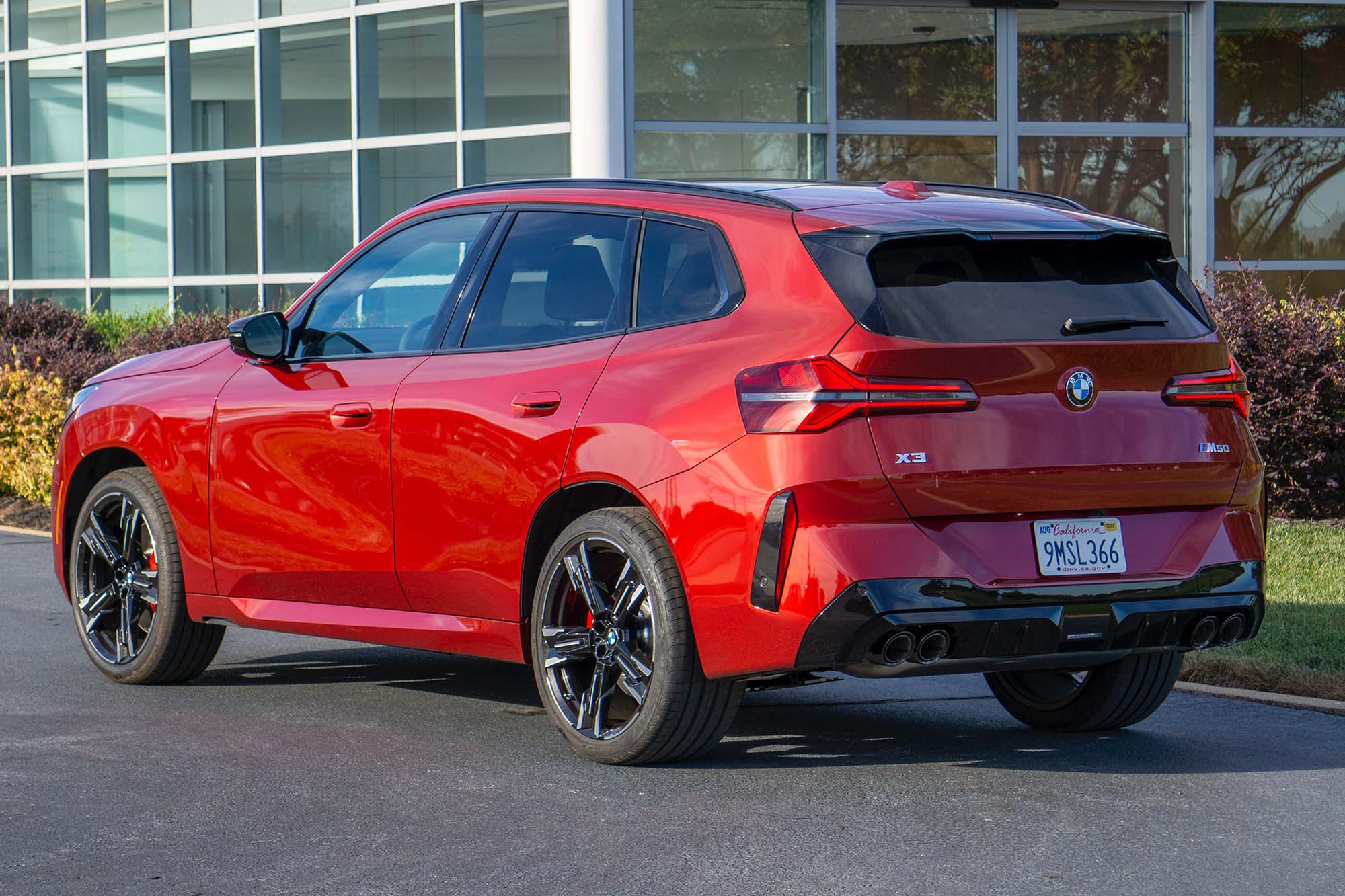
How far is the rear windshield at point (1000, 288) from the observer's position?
561 centimetres

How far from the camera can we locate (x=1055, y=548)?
5602 mm

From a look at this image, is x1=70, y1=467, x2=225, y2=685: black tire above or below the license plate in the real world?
below

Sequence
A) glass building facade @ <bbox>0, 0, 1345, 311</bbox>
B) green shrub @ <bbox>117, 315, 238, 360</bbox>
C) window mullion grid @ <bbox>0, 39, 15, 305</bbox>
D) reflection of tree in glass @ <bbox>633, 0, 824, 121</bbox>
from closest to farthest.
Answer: green shrub @ <bbox>117, 315, 238, 360</bbox>, reflection of tree in glass @ <bbox>633, 0, 824, 121</bbox>, glass building facade @ <bbox>0, 0, 1345, 311</bbox>, window mullion grid @ <bbox>0, 39, 15, 305</bbox>

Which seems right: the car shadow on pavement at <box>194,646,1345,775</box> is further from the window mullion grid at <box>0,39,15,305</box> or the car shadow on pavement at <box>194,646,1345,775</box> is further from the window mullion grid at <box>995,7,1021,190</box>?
the window mullion grid at <box>0,39,15,305</box>

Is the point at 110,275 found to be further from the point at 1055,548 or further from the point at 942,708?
the point at 1055,548

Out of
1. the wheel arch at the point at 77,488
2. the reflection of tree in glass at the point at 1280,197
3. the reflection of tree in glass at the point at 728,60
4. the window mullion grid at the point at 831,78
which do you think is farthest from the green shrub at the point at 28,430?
the reflection of tree in glass at the point at 1280,197

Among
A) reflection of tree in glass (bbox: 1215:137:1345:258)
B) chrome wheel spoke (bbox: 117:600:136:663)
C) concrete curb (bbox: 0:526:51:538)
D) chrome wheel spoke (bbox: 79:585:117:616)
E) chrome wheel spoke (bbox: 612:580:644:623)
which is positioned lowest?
concrete curb (bbox: 0:526:51:538)

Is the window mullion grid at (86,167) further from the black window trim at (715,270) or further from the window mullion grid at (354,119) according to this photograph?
the black window trim at (715,270)

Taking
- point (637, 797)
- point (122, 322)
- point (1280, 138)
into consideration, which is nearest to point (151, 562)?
point (637, 797)

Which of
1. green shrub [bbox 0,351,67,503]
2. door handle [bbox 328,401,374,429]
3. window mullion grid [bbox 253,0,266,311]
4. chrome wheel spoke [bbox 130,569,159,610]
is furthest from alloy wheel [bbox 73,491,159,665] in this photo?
window mullion grid [bbox 253,0,266,311]

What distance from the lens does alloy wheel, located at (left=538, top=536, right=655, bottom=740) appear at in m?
5.96

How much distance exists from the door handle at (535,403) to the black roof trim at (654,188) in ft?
2.59

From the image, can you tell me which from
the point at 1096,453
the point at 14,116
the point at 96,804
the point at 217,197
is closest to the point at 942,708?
the point at 1096,453

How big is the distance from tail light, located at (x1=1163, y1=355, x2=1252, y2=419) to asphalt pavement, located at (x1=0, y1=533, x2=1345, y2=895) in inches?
45.9
